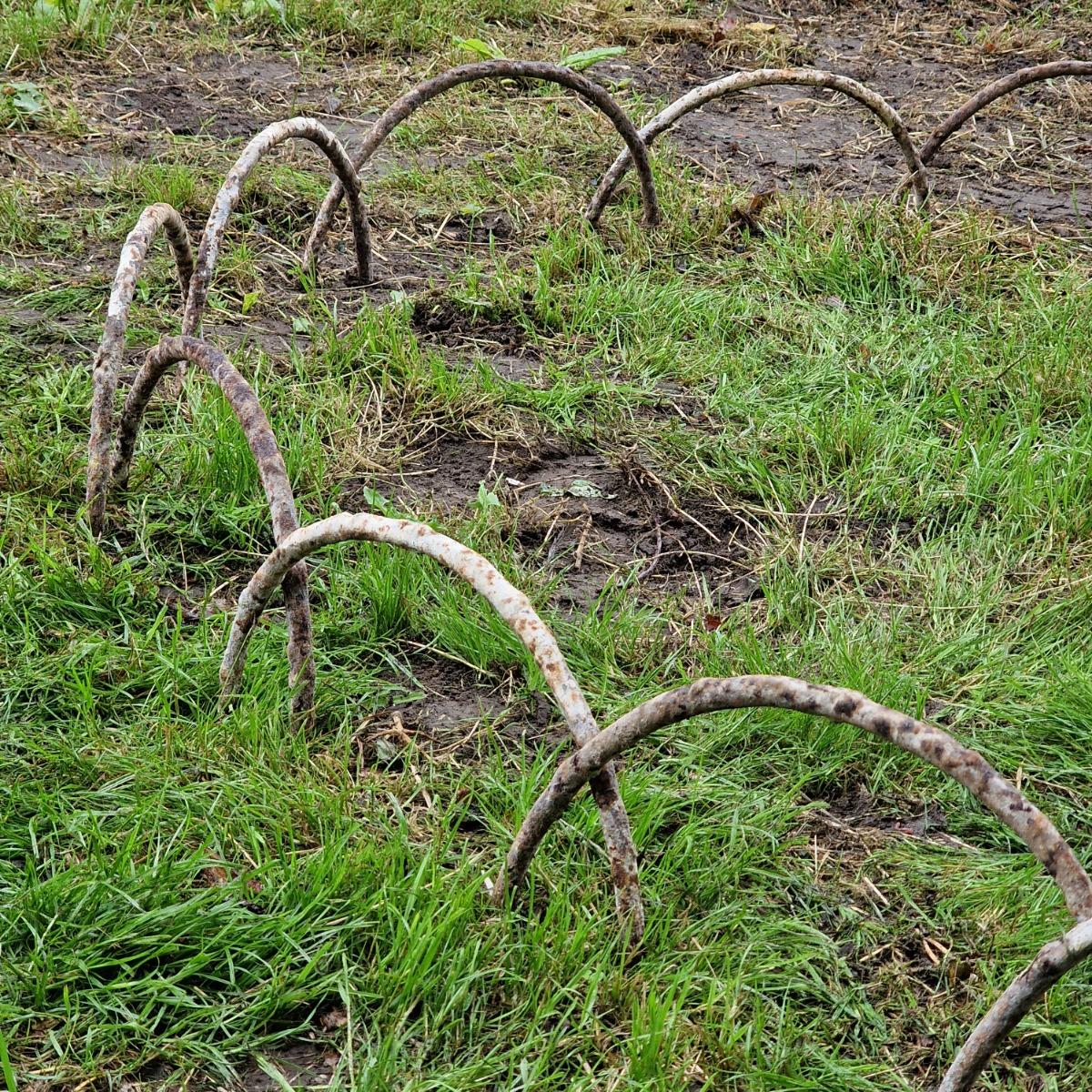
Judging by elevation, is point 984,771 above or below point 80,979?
above

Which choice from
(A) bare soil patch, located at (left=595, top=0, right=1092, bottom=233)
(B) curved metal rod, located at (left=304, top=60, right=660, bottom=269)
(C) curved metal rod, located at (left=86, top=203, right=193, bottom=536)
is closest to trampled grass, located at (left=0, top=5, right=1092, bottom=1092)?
(C) curved metal rod, located at (left=86, top=203, right=193, bottom=536)

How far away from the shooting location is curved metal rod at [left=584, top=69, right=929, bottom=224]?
398cm

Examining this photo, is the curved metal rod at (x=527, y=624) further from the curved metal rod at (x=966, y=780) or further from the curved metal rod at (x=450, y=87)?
the curved metal rod at (x=450, y=87)

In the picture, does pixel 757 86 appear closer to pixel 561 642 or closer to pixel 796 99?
pixel 796 99

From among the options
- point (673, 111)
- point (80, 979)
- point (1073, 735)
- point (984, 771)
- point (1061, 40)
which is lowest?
point (80, 979)

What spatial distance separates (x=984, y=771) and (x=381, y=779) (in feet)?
4.00

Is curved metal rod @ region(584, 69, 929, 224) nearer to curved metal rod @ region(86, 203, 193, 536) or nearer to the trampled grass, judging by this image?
the trampled grass

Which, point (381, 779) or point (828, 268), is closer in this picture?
point (381, 779)

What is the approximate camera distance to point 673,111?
13.6 ft

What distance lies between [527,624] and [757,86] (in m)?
2.85

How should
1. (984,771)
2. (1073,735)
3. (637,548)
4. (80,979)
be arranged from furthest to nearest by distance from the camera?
1. (637,548)
2. (1073,735)
3. (80,979)
4. (984,771)

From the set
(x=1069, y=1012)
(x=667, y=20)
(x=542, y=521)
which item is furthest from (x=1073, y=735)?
(x=667, y=20)

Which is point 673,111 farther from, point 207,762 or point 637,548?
point 207,762

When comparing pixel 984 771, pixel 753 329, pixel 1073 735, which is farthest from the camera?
pixel 753 329
